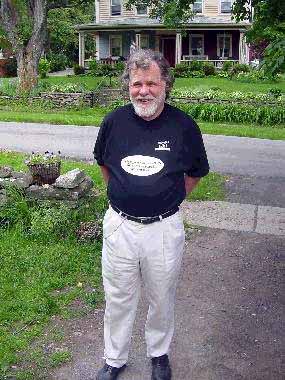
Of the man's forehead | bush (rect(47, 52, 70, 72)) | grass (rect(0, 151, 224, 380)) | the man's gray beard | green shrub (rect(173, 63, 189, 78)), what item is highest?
bush (rect(47, 52, 70, 72))

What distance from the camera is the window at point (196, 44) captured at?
40.9 m

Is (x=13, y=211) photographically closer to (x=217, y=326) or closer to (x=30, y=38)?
(x=217, y=326)

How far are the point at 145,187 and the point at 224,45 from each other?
3877 centimetres

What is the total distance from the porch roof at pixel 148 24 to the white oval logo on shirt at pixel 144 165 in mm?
35468

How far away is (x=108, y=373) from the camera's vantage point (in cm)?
409

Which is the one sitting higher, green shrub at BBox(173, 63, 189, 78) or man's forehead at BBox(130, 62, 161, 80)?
green shrub at BBox(173, 63, 189, 78)

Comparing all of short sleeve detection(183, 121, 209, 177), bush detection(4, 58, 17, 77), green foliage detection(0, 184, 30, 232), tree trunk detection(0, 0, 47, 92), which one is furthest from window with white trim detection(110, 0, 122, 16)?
short sleeve detection(183, 121, 209, 177)

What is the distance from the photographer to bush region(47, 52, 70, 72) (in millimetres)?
44706

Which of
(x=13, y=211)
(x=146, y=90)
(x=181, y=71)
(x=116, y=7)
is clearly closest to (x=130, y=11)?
(x=116, y=7)

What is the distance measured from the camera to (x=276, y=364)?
4336mm

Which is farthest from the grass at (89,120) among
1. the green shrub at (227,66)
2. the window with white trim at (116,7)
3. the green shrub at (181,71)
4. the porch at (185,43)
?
the window with white trim at (116,7)

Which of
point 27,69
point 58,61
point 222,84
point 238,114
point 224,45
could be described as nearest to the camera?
point 238,114

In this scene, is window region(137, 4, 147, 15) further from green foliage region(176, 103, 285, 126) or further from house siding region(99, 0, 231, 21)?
green foliage region(176, 103, 285, 126)

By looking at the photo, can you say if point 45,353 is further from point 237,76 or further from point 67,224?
point 237,76
